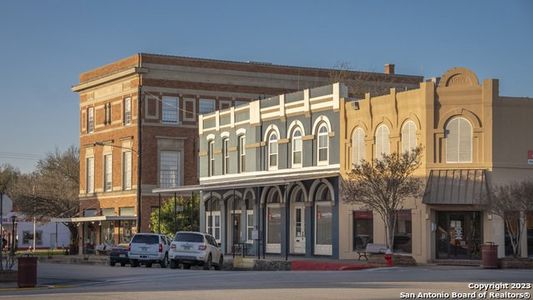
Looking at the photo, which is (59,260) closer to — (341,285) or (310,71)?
(310,71)

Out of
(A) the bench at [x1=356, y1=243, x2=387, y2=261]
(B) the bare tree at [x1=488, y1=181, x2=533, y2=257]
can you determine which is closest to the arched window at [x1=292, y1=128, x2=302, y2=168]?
(A) the bench at [x1=356, y1=243, x2=387, y2=261]

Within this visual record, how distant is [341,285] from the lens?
25703mm

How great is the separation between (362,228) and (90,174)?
114 ft

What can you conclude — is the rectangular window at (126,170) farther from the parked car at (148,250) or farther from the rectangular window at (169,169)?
the parked car at (148,250)

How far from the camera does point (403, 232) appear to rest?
44.5 meters

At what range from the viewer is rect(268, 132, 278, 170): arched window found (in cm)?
5338

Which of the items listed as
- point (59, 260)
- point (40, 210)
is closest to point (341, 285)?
point (59, 260)

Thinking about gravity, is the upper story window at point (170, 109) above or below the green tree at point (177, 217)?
above

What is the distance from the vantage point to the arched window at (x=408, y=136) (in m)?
44.1

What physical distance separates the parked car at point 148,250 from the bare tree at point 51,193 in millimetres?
38118

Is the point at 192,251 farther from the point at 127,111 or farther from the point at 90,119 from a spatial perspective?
the point at 90,119

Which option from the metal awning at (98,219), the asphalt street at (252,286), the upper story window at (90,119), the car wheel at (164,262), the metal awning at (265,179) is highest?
the upper story window at (90,119)

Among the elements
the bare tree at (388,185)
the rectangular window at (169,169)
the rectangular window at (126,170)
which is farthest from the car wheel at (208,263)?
the rectangular window at (126,170)

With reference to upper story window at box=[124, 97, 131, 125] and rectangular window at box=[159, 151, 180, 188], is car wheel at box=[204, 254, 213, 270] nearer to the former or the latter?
rectangular window at box=[159, 151, 180, 188]
